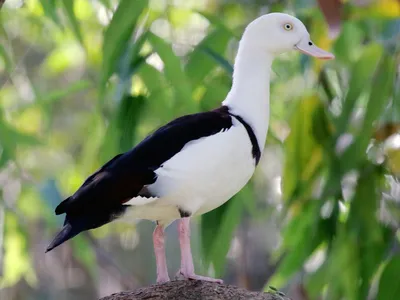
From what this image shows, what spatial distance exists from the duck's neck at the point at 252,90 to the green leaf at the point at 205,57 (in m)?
1.11

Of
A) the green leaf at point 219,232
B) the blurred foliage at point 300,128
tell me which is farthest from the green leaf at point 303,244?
the green leaf at point 219,232

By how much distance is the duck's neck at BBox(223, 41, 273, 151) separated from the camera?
288 centimetres

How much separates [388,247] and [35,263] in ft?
15.0

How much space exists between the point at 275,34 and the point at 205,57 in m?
1.20

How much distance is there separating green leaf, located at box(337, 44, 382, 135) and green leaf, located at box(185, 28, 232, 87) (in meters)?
0.57

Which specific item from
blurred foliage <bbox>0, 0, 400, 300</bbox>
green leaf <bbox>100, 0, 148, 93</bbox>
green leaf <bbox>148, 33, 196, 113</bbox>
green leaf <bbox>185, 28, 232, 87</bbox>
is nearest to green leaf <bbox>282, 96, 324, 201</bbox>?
blurred foliage <bbox>0, 0, 400, 300</bbox>

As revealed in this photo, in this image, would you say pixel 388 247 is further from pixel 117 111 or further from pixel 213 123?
pixel 213 123

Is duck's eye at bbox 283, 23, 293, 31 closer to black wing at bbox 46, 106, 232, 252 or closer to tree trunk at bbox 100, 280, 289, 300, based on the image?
black wing at bbox 46, 106, 232, 252

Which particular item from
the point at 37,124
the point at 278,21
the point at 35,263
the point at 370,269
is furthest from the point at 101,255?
the point at 278,21

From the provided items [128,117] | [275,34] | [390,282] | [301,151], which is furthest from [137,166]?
[301,151]

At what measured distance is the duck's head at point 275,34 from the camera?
296cm

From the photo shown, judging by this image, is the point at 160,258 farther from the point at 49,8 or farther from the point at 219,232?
the point at 219,232

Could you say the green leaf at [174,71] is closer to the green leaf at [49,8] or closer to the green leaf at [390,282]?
the green leaf at [49,8]

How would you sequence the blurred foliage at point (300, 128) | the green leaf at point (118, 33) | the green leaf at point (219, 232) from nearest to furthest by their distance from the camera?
the green leaf at point (118, 33)
the blurred foliage at point (300, 128)
the green leaf at point (219, 232)
